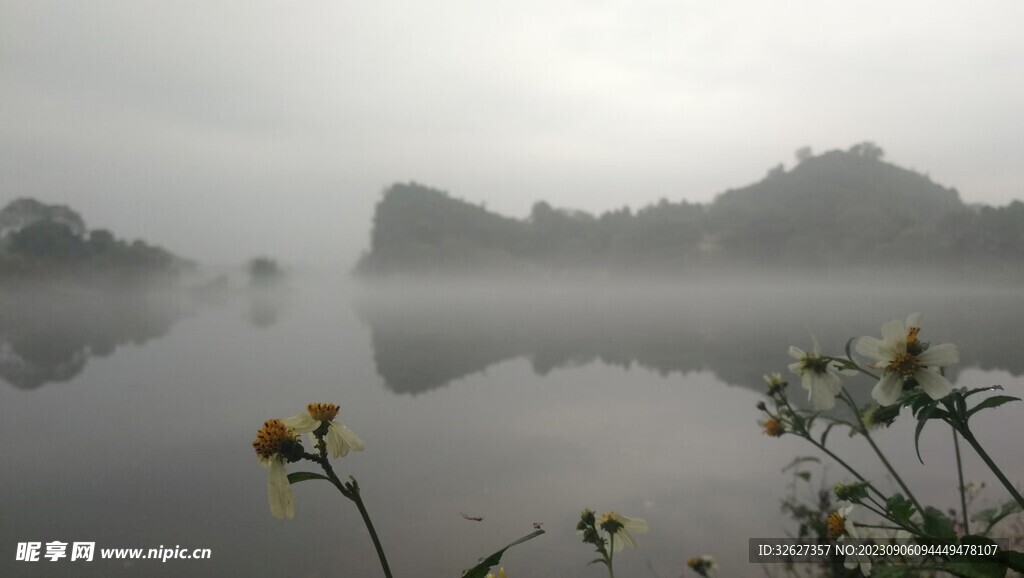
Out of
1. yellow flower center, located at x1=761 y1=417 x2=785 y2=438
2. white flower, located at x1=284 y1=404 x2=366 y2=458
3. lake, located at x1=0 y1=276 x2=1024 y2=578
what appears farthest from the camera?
lake, located at x1=0 y1=276 x2=1024 y2=578

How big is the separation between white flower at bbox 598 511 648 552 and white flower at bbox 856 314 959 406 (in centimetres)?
30

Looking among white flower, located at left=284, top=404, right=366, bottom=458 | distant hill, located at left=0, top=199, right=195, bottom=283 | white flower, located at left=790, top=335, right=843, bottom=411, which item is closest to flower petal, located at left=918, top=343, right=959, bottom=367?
white flower, located at left=790, top=335, right=843, bottom=411

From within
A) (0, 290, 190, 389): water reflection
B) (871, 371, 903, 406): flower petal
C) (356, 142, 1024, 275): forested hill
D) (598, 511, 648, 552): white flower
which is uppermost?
(356, 142, 1024, 275): forested hill

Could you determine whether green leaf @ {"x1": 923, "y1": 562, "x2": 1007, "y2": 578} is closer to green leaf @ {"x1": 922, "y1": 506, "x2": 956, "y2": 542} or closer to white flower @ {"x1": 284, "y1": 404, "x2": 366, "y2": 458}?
green leaf @ {"x1": 922, "y1": 506, "x2": 956, "y2": 542}

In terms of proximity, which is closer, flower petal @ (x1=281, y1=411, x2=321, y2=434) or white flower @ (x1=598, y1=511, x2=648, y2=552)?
flower petal @ (x1=281, y1=411, x2=321, y2=434)

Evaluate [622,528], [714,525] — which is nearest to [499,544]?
[714,525]

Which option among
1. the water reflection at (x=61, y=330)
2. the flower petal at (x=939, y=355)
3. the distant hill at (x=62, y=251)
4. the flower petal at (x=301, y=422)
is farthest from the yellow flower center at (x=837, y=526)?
the distant hill at (x=62, y=251)

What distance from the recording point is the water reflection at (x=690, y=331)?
1.98m

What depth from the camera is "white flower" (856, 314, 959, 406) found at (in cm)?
42

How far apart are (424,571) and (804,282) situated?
9.88 feet

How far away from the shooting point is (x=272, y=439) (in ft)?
1.25

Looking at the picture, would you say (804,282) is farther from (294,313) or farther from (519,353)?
(294,313)

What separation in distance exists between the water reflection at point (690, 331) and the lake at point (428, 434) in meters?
0.02

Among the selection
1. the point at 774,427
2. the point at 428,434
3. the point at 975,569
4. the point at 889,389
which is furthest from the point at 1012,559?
the point at 428,434
